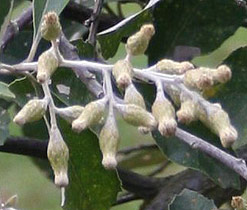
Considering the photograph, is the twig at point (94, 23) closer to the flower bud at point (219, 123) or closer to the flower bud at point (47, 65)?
the flower bud at point (47, 65)

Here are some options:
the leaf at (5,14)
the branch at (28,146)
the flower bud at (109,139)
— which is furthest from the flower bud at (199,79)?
the branch at (28,146)

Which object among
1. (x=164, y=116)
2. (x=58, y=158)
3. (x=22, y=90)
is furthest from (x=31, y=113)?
(x=22, y=90)

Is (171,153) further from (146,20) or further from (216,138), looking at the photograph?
(146,20)

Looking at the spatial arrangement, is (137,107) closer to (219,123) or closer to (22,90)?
(219,123)

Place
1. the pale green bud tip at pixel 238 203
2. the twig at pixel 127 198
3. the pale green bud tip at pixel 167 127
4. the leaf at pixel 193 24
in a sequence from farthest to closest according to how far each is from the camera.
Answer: the twig at pixel 127 198, the leaf at pixel 193 24, the pale green bud tip at pixel 238 203, the pale green bud tip at pixel 167 127

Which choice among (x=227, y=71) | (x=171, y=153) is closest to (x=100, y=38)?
(x=171, y=153)

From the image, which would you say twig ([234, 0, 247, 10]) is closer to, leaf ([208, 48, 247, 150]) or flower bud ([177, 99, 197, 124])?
leaf ([208, 48, 247, 150])
